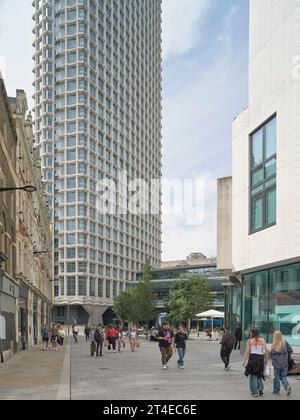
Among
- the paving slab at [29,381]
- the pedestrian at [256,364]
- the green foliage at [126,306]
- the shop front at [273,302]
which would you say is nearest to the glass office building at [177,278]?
the green foliage at [126,306]

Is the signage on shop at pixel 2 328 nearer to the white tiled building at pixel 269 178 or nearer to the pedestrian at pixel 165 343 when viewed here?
the pedestrian at pixel 165 343

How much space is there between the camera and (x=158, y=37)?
154000mm

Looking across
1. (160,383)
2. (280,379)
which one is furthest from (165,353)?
(280,379)

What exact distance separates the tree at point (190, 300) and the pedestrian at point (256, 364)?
47.7m

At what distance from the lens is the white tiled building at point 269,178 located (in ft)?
78.9

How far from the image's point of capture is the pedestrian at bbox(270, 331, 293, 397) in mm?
13062

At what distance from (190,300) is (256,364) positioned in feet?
161

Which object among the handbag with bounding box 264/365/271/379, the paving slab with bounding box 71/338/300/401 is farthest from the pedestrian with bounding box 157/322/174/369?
the handbag with bounding box 264/365/271/379

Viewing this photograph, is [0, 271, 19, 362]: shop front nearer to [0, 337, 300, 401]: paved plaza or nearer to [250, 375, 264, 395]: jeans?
[0, 337, 300, 401]: paved plaza

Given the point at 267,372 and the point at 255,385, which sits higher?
the point at 267,372

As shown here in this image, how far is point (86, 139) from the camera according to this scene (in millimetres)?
106125

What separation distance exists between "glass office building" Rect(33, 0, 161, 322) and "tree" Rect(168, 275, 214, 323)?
3767cm

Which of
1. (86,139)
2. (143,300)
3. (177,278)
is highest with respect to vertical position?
(86,139)

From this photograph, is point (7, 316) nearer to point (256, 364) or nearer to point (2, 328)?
point (2, 328)
